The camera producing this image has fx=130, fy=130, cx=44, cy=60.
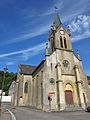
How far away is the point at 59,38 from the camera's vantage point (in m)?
33.1

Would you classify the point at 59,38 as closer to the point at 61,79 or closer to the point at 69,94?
A: the point at 61,79

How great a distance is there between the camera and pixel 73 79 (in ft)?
93.8

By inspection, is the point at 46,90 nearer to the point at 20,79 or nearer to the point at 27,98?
the point at 27,98

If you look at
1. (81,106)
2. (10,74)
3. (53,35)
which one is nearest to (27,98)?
(81,106)

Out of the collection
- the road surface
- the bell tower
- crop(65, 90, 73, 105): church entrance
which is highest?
the bell tower

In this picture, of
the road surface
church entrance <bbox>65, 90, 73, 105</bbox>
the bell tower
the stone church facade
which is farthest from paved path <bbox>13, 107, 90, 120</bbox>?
the bell tower

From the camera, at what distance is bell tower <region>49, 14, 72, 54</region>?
32.1 metres

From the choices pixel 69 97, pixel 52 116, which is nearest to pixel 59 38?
pixel 69 97

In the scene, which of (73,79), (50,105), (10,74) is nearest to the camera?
(50,105)

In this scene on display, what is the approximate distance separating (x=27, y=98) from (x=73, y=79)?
1533cm

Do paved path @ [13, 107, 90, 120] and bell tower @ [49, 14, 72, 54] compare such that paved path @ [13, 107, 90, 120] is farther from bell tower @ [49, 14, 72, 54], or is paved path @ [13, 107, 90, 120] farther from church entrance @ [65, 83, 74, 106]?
bell tower @ [49, 14, 72, 54]

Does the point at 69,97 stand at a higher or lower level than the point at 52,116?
higher

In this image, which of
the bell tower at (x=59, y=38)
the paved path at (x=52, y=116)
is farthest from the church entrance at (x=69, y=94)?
the bell tower at (x=59, y=38)

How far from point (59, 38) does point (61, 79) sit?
37.5 ft
